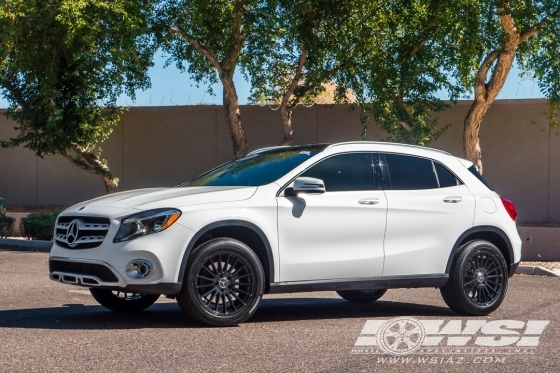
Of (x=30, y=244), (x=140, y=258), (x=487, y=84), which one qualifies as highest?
(x=487, y=84)

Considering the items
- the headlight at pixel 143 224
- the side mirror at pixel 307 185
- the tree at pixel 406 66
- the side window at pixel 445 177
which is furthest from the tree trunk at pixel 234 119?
the headlight at pixel 143 224

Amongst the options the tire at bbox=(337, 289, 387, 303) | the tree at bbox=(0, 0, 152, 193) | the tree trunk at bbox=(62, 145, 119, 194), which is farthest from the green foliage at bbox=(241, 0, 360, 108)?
the tire at bbox=(337, 289, 387, 303)

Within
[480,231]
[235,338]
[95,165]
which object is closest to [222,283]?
[235,338]

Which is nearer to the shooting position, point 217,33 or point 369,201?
point 369,201

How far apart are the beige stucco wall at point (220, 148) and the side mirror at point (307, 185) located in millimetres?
13223

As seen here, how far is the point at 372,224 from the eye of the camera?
889 centimetres

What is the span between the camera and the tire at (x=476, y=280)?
9328 millimetres

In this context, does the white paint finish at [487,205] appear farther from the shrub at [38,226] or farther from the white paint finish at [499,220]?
the shrub at [38,226]

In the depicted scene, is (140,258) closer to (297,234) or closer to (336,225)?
(297,234)

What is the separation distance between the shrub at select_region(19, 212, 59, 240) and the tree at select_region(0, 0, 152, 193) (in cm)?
256

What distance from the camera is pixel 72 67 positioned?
72.8 feet

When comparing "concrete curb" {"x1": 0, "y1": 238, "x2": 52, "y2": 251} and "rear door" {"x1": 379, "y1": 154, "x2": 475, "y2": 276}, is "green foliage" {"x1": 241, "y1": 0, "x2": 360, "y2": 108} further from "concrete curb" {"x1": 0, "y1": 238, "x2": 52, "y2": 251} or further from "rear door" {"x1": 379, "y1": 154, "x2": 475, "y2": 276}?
"rear door" {"x1": 379, "y1": 154, "x2": 475, "y2": 276}

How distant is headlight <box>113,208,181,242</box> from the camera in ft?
25.8
